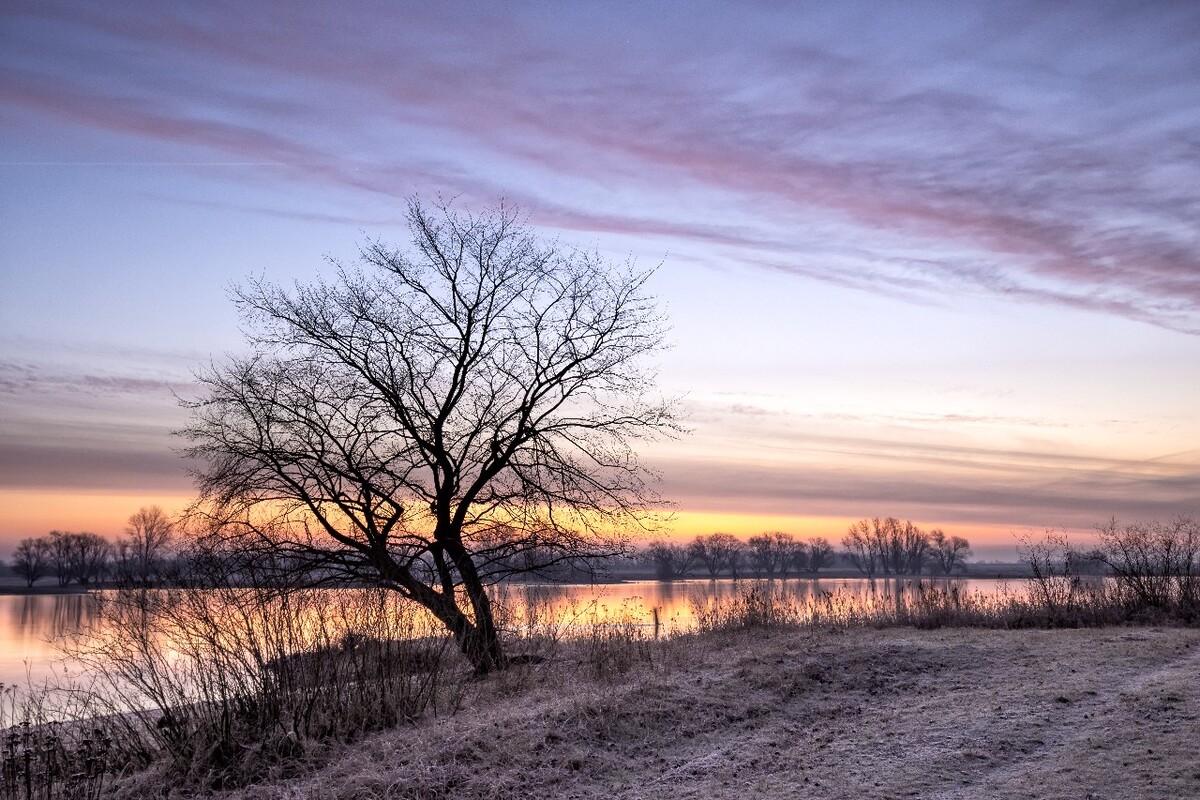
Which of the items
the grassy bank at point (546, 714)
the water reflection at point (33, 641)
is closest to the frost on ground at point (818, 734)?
the grassy bank at point (546, 714)

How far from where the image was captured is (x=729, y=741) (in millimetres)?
10602

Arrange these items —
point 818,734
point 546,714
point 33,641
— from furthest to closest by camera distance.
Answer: point 33,641, point 546,714, point 818,734

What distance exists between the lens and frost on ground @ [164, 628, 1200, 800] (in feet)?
28.7

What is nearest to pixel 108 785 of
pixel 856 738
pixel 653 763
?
pixel 653 763

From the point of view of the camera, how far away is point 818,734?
424 inches

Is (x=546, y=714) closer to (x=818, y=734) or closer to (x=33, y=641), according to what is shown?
(x=818, y=734)

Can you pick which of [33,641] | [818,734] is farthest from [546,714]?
[33,641]

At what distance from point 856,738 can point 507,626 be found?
7411 millimetres

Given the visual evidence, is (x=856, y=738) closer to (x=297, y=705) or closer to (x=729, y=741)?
(x=729, y=741)

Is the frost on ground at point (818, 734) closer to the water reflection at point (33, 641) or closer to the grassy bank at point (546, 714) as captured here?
the grassy bank at point (546, 714)

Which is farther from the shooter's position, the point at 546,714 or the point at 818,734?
the point at 546,714

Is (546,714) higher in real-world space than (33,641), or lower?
higher

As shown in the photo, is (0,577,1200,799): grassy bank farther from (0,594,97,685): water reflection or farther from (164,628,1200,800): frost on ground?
(0,594,97,685): water reflection

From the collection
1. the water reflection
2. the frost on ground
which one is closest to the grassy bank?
the frost on ground
